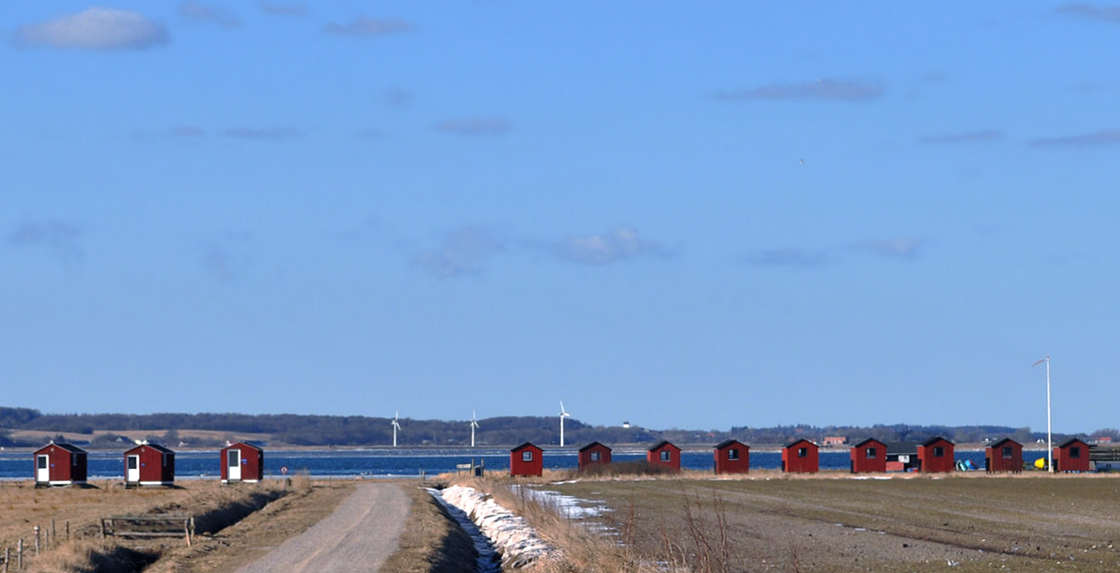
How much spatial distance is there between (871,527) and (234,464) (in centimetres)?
7037

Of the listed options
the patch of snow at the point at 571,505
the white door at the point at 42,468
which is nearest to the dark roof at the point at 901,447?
the patch of snow at the point at 571,505

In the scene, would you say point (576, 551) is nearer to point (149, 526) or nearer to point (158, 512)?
point (149, 526)

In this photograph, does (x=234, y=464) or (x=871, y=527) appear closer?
(x=871, y=527)

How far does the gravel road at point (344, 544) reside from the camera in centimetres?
3609

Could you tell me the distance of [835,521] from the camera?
174 ft

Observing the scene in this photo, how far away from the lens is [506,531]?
4903 centimetres

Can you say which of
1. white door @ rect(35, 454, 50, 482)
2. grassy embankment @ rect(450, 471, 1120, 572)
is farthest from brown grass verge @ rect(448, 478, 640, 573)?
white door @ rect(35, 454, 50, 482)

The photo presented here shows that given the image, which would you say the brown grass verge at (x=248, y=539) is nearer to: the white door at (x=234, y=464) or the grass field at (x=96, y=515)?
the grass field at (x=96, y=515)

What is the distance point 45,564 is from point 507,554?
41.8 ft

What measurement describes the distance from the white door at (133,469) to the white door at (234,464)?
21.0 ft

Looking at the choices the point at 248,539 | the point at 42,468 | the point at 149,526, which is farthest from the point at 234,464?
the point at 248,539

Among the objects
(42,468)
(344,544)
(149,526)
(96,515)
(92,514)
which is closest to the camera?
(344,544)

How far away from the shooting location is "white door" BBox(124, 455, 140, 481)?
10775 cm

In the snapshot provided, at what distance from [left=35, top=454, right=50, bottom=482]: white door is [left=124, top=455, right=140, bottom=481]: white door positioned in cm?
595
